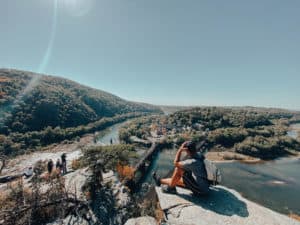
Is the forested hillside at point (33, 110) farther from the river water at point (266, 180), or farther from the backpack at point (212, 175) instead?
the backpack at point (212, 175)

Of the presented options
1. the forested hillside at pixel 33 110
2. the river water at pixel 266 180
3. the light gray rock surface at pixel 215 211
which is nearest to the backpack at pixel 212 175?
the light gray rock surface at pixel 215 211

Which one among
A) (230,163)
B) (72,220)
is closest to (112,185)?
(72,220)

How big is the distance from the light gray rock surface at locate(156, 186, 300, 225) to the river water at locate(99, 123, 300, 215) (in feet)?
65.1

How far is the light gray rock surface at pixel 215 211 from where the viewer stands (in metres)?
4.82

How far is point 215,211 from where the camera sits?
5.16 metres

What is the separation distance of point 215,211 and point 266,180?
30298 mm

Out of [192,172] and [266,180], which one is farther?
[266,180]

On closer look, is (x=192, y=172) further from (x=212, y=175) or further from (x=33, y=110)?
(x=33, y=110)

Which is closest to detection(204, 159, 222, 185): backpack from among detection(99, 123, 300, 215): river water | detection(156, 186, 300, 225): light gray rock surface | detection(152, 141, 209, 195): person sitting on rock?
detection(152, 141, 209, 195): person sitting on rock

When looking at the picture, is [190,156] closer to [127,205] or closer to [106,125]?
[127,205]

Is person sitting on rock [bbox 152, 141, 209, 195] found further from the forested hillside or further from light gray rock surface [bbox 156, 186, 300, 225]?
the forested hillside

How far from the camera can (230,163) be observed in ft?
123

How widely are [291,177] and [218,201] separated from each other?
33969 millimetres

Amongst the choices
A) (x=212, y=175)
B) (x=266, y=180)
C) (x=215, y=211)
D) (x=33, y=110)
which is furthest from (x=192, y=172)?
(x=33, y=110)
